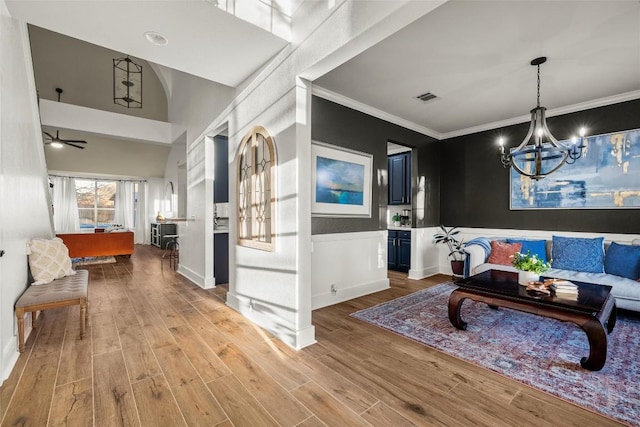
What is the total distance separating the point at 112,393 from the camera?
6.07 feet

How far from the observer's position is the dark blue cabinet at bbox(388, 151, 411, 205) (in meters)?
5.45

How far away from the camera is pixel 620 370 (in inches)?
84.6

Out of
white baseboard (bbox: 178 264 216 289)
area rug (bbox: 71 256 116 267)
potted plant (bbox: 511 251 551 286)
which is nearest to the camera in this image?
potted plant (bbox: 511 251 551 286)

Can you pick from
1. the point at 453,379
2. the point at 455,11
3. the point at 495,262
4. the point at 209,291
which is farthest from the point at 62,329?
the point at 495,262

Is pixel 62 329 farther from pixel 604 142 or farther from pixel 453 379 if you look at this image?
pixel 604 142

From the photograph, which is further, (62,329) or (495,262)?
(495,262)

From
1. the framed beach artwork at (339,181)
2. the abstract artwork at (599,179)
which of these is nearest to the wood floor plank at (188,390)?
the framed beach artwork at (339,181)

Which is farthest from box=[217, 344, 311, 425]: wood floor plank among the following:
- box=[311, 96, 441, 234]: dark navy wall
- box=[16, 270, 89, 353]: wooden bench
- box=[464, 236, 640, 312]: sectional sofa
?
box=[464, 236, 640, 312]: sectional sofa

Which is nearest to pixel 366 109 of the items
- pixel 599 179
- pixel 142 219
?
pixel 599 179

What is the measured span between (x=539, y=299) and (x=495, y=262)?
1958mm

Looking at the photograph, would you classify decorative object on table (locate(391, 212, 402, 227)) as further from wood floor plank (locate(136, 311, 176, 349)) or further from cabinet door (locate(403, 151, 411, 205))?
wood floor plank (locate(136, 311, 176, 349))

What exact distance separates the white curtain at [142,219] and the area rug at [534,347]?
10.1 meters

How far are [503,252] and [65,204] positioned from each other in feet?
40.7

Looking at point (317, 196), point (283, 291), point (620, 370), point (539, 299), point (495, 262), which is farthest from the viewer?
point (495, 262)
